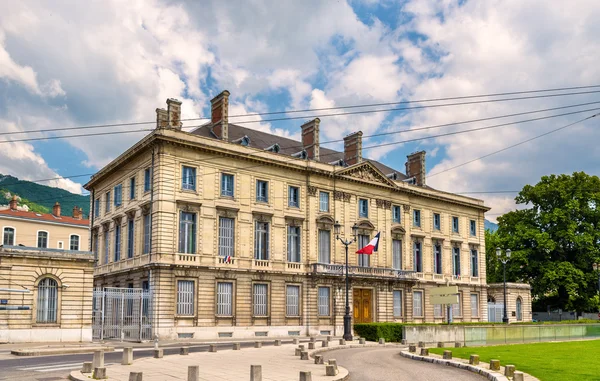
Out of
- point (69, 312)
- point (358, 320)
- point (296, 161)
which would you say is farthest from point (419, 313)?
point (69, 312)

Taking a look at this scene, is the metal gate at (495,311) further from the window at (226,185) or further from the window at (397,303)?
the window at (226,185)

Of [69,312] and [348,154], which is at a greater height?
[348,154]

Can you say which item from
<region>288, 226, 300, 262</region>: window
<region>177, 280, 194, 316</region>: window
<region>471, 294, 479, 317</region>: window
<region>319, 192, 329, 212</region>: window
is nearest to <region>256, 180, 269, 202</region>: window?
<region>288, 226, 300, 262</region>: window

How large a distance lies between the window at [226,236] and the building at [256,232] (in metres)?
0.10

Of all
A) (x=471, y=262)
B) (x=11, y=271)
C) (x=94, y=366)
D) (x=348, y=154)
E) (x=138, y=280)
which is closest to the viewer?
(x=94, y=366)

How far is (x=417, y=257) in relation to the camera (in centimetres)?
5638

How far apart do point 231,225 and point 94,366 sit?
1029 inches

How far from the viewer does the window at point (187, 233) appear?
40.8 metres

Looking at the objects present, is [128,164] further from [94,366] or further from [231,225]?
[94,366]

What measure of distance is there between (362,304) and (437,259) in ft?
36.9

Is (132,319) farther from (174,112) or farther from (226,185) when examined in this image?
(174,112)

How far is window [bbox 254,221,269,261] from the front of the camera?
44562 millimetres

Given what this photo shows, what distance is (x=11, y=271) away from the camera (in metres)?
30.3

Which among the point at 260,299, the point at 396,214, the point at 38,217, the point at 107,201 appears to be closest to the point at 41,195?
the point at 38,217
